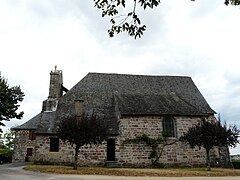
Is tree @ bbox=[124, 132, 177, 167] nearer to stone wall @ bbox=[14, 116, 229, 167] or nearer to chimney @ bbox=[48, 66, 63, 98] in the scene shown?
stone wall @ bbox=[14, 116, 229, 167]

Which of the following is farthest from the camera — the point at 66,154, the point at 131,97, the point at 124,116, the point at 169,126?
the point at 131,97

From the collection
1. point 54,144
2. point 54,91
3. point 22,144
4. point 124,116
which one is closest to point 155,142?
point 124,116

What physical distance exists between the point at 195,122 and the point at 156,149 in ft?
14.1

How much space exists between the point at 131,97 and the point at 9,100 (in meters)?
11.5

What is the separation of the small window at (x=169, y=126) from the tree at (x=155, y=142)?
619 millimetres

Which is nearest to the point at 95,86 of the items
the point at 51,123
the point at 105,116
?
the point at 105,116

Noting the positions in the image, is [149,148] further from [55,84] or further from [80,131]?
[55,84]

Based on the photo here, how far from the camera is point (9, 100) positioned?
24.8 metres

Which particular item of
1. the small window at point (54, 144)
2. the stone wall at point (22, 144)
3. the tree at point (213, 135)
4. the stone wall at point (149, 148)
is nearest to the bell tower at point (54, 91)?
the small window at point (54, 144)

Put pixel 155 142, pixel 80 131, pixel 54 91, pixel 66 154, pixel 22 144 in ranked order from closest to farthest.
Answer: pixel 80 131
pixel 66 154
pixel 155 142
pixel 54 91
pixel 22 144

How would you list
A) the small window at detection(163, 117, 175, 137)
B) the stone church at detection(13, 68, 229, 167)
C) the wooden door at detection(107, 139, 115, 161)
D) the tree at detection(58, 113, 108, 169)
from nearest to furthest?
the tree at detection(58, 113, 108, 169) → the stone church at detection(13, 68, 229, 167) → the wooden door at detection(107, 139, 115, 161) → the small window at detection(163, 117, 175, 137)

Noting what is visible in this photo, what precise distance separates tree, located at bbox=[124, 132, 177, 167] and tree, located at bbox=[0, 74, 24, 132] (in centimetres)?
1136

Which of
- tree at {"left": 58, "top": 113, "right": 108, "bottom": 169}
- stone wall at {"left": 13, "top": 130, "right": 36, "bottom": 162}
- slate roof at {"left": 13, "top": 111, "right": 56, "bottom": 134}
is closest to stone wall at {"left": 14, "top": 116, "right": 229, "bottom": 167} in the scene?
slate roof at {"left": 13, "top": 111, "right": 56, "bottom": 134}

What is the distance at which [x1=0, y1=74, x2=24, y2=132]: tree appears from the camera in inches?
949
